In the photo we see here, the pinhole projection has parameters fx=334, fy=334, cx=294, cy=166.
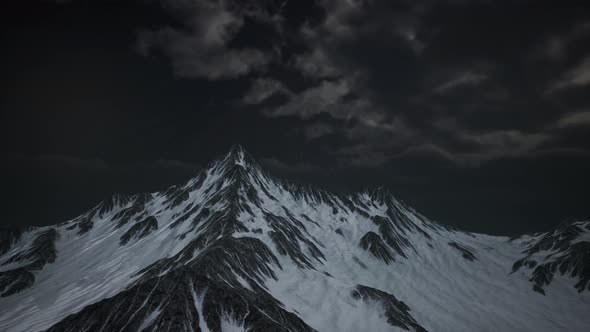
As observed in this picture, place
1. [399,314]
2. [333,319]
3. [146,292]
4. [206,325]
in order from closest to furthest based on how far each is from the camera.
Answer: [206,325]
[146,292]
[333,319]
[399,314]

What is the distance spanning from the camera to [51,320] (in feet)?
435

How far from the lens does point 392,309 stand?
137m

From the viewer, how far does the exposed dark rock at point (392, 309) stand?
12944 cm

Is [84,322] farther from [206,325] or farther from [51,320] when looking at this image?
[51,320]

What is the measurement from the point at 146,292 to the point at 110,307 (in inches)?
317

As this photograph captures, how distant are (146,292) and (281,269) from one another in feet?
259

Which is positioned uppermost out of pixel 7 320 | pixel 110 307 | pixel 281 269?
pixel 281 269

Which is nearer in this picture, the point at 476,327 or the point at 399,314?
the point at 399,314

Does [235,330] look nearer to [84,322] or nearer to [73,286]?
[84,322]

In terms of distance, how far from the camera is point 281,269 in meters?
153

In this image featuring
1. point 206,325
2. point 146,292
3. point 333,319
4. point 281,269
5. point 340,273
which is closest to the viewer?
point 206,325

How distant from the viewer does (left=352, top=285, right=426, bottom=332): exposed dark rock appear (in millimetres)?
129438

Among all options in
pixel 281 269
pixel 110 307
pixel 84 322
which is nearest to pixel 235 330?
pixel 110 307

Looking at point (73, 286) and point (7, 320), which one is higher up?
point (73, 286)
